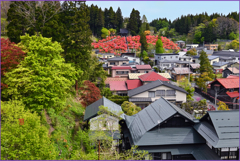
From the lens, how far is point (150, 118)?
16.4 m

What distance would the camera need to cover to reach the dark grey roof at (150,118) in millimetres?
15116

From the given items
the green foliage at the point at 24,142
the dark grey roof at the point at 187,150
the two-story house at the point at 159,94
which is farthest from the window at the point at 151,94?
the green foliage at the point at 24,142

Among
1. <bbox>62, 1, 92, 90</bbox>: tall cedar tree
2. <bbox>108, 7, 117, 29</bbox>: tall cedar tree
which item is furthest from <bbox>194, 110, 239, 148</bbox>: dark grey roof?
<bbox>108, 7, 117, 29</bbox>: tall cedar tree

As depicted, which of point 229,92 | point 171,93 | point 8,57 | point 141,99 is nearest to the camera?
point 8,57

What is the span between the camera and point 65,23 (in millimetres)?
25703

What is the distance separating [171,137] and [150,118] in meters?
Result: 2.36

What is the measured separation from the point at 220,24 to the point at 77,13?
65.9m

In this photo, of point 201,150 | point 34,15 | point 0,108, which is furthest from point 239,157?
point 34,15

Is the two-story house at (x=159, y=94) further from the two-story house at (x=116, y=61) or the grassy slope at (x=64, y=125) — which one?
the two-story house at (x=116, y=61)

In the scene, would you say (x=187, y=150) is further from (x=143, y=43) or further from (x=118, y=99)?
(x=143, y=43)

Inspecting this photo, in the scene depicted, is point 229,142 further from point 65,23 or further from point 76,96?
point 65,23

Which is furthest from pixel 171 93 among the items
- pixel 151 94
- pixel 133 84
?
pixel 133 84

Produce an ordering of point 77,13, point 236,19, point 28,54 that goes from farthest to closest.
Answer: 1. point 236,19
2. point 77,13
3. point 28,54

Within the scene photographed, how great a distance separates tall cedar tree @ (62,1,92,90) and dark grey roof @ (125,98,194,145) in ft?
33.5
